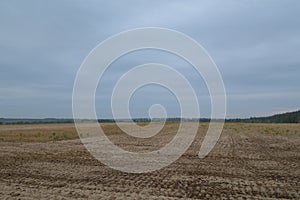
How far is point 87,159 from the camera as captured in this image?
16766mm

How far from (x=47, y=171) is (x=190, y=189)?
227 inches

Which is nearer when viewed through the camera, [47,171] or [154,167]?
[47,171]

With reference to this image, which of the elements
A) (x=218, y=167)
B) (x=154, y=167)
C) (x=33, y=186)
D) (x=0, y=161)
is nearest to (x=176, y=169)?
(x=154, y=167)

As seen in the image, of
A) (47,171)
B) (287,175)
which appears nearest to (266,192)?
(287,175)

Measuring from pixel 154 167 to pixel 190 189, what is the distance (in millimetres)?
4369

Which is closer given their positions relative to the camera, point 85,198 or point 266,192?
point 85,198

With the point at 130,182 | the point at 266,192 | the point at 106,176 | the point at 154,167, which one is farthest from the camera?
the point at 154,167

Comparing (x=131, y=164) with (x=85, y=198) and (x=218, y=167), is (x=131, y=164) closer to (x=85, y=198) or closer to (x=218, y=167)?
(x=218, y=167)

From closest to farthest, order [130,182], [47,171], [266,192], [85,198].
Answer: [85,198], [266,192], [130,182], [47,171]

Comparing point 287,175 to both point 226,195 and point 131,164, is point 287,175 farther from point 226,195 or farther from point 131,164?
point 131,164

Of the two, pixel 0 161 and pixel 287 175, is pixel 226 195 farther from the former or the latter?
pixel 0 161

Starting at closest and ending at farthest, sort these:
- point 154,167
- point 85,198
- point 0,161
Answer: point 85,198 < point 154,167 < point 0,161

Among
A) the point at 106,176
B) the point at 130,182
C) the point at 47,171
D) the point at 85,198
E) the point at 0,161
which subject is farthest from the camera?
the point at 0,161

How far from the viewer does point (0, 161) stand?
16047mm
